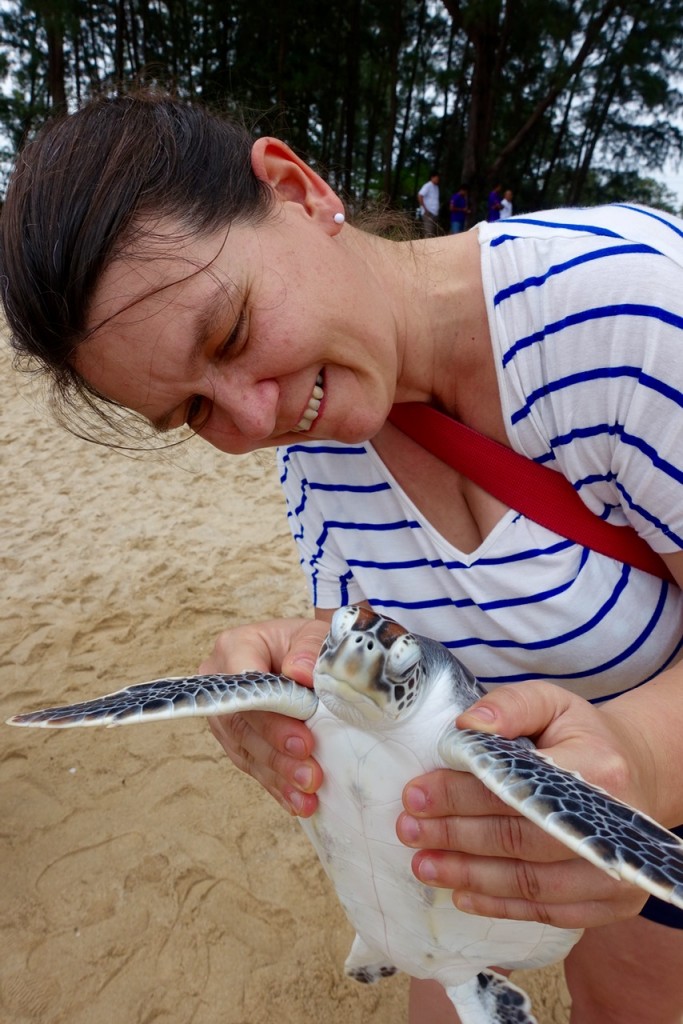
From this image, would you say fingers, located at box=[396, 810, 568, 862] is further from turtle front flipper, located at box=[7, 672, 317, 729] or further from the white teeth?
the white teeth

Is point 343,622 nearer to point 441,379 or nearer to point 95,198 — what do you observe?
point 441,379

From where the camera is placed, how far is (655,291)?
1.65 feet

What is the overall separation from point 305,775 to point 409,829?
16 centimetres

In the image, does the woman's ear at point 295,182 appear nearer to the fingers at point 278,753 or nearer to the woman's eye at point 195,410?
the woman's eye at point 195,410

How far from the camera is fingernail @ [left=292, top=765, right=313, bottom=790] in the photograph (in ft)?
2.35

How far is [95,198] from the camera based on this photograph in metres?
0.54

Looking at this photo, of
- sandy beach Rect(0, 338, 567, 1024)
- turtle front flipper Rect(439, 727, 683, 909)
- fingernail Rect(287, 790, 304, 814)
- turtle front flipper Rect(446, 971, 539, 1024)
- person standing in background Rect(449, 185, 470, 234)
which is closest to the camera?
turtle front flipper Rect(439, 727, 683, 909)

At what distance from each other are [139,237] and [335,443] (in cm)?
33

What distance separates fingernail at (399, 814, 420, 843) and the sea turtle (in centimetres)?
7

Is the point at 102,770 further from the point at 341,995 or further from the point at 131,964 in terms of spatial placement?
the point at 341,995

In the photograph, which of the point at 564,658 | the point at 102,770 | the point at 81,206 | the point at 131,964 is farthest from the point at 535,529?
the point at 102,770

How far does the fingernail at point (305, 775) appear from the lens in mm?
715

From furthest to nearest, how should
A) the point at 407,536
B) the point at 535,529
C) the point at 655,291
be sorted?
1. the point at 407,536
2. the point at 535,529
3. the point at 655,291

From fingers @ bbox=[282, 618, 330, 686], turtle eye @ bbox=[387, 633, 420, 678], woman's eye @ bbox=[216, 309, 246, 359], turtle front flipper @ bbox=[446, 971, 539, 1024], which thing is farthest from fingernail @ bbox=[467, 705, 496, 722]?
turtle front flipper @ bbox=[446, 971, 539, 1024]
